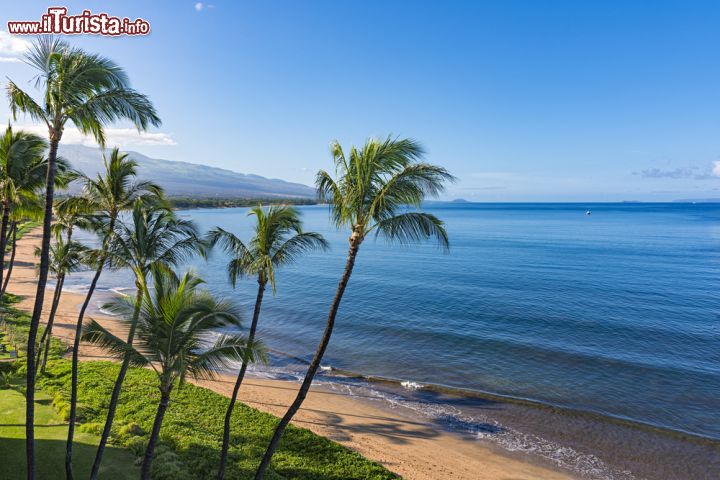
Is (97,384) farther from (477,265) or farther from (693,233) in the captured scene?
(693,233)

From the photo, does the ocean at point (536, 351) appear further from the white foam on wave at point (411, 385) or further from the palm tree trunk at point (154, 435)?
the palm tree trunk at point (154, 435)

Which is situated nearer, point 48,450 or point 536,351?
point 48,450

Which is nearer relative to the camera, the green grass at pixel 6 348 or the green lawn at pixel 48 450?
the green lawn at pixel 48 450

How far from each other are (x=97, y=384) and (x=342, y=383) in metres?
13.1

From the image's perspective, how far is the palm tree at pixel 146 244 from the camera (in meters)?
12.0

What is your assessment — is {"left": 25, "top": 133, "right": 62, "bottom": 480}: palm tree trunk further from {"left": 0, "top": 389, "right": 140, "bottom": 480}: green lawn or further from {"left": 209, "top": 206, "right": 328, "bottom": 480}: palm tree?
{"left": 209, "top": 206, "right": 328, "bottom": 480}: palm tree

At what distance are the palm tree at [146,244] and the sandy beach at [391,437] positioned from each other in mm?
9856

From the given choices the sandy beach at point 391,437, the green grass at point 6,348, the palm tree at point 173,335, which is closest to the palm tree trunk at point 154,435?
the palm tree at point 173,335

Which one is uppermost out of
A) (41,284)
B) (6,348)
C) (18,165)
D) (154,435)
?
(18,165)

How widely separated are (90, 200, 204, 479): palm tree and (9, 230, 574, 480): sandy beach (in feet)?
32.3

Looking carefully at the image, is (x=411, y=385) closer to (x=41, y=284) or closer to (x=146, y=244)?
(x=146, y=244)

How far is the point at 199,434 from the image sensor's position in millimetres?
16969

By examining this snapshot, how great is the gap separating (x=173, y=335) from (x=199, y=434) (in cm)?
978

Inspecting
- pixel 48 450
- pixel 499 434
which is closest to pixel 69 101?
pixel 48 450
